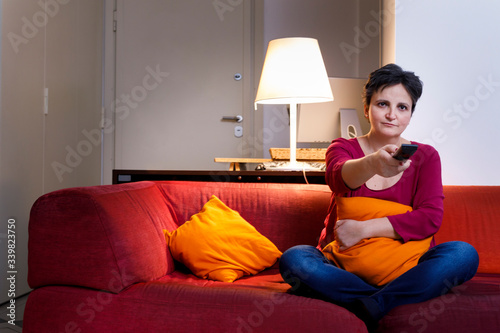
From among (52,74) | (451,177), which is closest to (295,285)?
(451,177)

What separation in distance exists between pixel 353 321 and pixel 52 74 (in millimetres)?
2513

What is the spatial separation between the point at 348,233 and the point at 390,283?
0.68 feet

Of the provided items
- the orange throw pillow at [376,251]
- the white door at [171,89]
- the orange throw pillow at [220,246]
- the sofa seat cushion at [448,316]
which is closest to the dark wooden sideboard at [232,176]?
the orange throw pillow at [220,246]

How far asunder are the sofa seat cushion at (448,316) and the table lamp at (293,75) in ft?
3.23

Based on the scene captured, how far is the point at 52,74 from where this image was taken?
3094 mm

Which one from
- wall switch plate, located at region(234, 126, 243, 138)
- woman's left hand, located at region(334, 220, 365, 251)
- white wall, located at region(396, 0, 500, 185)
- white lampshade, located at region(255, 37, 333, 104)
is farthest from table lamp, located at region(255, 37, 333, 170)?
→ wall switch plate, located at region(234, 126, 243, 138)

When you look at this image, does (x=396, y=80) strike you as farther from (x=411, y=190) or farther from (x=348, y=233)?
(x=348, y=233)

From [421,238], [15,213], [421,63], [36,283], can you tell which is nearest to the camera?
[36,283]

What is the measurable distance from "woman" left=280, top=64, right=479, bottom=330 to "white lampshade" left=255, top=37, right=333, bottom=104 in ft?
1.85

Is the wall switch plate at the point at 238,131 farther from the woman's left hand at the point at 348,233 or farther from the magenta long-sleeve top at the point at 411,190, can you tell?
the woman's left hand at the point at 348,233

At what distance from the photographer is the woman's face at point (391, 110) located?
162 centimetres

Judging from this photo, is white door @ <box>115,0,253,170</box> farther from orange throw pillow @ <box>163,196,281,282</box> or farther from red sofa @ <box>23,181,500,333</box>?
red sofa @ <box>23,181,500,333</box>

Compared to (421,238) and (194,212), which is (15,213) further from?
(421,238)

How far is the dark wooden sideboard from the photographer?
2.15 meters
